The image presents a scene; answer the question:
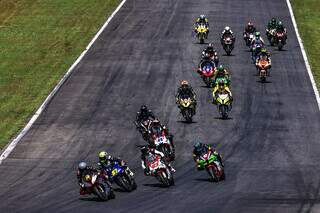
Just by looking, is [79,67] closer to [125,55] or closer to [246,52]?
[125,55]

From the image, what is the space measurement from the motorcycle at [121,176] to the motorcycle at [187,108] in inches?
503

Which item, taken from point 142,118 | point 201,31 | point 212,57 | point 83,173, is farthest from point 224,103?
→ point 201,31

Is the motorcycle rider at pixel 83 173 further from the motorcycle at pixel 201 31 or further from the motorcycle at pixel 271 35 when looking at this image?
the motorcycle at pixel 201 31

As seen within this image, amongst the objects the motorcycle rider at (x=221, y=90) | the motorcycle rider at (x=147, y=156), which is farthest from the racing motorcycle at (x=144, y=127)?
the motorcycle rider at (x=147, y=156)

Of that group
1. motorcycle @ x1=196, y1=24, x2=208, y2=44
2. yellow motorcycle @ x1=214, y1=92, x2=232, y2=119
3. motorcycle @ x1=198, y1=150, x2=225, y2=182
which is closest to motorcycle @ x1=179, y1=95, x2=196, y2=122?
yellow motorcycle @ x1=214, y1=92, x2=232, y2=119

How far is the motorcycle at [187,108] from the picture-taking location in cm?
4800

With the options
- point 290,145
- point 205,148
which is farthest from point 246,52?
point 205,148

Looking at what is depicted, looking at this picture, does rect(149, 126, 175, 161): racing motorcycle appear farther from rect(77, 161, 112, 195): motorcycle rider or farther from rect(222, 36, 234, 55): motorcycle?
rect(222, 36, 234, 55): motorcycle

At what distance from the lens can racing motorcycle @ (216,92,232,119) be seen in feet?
160

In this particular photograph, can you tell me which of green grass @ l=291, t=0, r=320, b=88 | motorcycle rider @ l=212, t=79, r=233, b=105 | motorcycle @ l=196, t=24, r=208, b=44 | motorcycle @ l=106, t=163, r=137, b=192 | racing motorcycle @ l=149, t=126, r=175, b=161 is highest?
motorcycle @ l=106, t=163, r=137, b=192

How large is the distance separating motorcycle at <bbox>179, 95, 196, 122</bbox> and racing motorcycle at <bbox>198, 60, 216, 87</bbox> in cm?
819

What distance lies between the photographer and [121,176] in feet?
116

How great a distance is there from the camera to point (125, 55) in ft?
212

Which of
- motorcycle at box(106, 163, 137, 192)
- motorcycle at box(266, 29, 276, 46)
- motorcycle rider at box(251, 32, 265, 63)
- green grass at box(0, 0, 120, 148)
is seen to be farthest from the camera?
motorcycle at box(266, 29, 276, 46)
